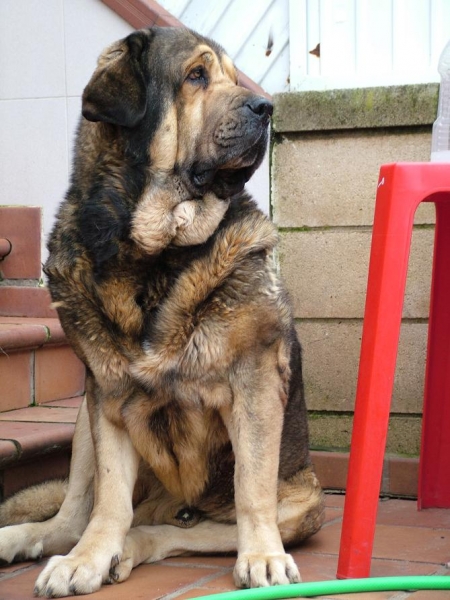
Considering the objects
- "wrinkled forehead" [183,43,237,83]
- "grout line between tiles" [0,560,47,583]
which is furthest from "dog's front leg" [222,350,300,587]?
"wrinkled forehead" [183,43,237,83]

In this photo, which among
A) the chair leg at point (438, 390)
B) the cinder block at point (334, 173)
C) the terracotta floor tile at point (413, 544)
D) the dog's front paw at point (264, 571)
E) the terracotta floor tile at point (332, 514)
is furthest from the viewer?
the cinder block at point (334, 173)

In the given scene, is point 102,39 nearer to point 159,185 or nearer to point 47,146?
point 47,146

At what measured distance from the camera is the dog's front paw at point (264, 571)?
227 cm

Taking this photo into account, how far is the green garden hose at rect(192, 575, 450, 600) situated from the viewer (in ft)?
7.07

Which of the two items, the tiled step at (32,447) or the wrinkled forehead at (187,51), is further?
→ the tiled step at (32,447)

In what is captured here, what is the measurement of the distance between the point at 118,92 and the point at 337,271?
4.27ft

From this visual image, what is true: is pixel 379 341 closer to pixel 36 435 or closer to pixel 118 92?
pixel 118 92

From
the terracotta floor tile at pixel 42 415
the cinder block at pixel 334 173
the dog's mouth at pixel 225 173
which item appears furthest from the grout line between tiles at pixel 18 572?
the cinder block at pixel 334 173

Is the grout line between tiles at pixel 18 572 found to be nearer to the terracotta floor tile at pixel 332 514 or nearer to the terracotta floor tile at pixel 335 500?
the terracotta floor tile at pixel 332 514

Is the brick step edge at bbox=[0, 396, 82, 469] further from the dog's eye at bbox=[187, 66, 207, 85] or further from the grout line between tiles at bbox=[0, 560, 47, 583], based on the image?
the dog's eye at bbox=[187, 66, 207, 85]

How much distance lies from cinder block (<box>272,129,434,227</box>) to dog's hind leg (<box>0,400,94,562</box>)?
1212mm

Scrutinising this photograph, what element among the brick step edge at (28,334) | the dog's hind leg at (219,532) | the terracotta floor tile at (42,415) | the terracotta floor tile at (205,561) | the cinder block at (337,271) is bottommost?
the terracotta floor tile at (205,561)

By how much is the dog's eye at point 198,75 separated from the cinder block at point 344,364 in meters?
1.22

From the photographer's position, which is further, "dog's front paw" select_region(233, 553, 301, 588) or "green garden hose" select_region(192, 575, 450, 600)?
"dog's front paw" select_region(233, 553, 301, 588)
